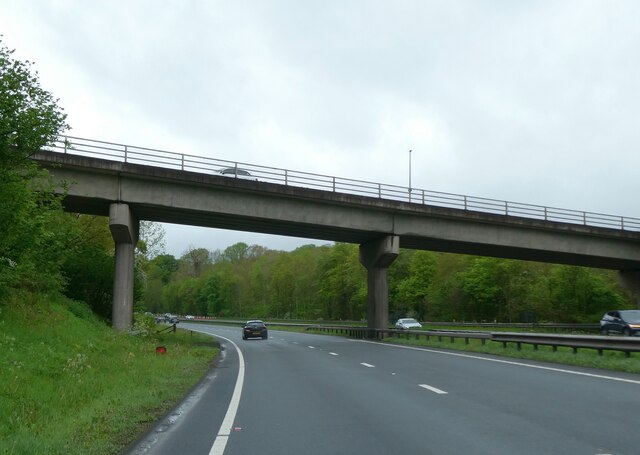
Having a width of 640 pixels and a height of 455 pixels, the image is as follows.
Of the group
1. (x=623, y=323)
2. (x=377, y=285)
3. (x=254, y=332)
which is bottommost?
(x=254, y=332)

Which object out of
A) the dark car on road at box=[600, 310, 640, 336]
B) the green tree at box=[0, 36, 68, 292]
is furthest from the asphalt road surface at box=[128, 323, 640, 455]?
the dark car on road at box=[600, 310, 640, 336]

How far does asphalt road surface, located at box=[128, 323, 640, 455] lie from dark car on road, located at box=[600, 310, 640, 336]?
18.0 meters

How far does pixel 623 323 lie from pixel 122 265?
26.9m

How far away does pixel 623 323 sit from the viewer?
3291 cm

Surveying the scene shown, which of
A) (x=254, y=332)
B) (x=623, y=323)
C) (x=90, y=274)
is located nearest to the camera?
(x=623, y=323)

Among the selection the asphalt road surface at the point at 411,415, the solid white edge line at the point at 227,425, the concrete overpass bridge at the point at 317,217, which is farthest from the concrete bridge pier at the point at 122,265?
the solid white edge line at the point at 227,425

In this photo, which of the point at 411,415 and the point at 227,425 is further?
the point at 411,415

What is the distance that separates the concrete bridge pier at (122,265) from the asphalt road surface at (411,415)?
18613mm

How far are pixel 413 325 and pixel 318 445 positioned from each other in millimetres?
51556

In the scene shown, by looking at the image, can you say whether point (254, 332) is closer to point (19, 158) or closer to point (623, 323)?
point (623, 323)

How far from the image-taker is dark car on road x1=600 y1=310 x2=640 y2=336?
32.2 meters

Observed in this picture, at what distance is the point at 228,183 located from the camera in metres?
35.9

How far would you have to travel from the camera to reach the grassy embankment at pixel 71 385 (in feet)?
26.1

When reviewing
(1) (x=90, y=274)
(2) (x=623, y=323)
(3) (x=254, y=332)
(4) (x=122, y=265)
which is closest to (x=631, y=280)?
(2) (x=623, y=323)
